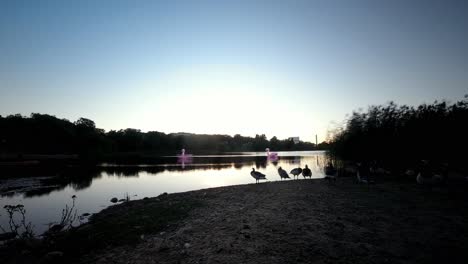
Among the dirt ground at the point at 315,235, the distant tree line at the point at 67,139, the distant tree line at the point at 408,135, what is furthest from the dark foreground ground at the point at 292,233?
the distant tree line at the point at 67,139

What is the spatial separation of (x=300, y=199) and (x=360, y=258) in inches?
287

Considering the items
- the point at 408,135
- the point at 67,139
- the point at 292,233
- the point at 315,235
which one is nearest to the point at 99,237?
the point at 292,233

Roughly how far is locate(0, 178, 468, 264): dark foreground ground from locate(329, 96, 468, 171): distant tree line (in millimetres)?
8728

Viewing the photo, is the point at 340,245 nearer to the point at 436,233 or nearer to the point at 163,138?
the point at 436,233

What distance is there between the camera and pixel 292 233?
7617 millimetres

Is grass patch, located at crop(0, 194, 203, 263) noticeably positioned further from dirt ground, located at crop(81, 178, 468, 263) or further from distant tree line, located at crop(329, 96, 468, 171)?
distant tree line, located at crop(329, 96, 468, 171)

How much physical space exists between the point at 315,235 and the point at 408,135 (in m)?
20.0

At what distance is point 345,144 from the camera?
30.0 meters

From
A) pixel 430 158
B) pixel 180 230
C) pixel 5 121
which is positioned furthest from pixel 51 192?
pixel 5 121

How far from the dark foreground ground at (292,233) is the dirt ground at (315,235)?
2 cm

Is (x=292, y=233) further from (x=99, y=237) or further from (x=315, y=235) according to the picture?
(x=99, y=237)

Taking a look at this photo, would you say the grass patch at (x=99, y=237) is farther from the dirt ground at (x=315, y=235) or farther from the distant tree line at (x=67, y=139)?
the distant tree line at (x=67, y=139)

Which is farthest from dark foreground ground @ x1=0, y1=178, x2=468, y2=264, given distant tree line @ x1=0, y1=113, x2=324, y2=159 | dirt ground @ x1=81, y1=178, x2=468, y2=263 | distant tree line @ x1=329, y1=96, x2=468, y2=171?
distant tree line @ x1=0, y1=113, x2=324, y2=159

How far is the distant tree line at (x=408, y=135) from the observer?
19.2 metres
